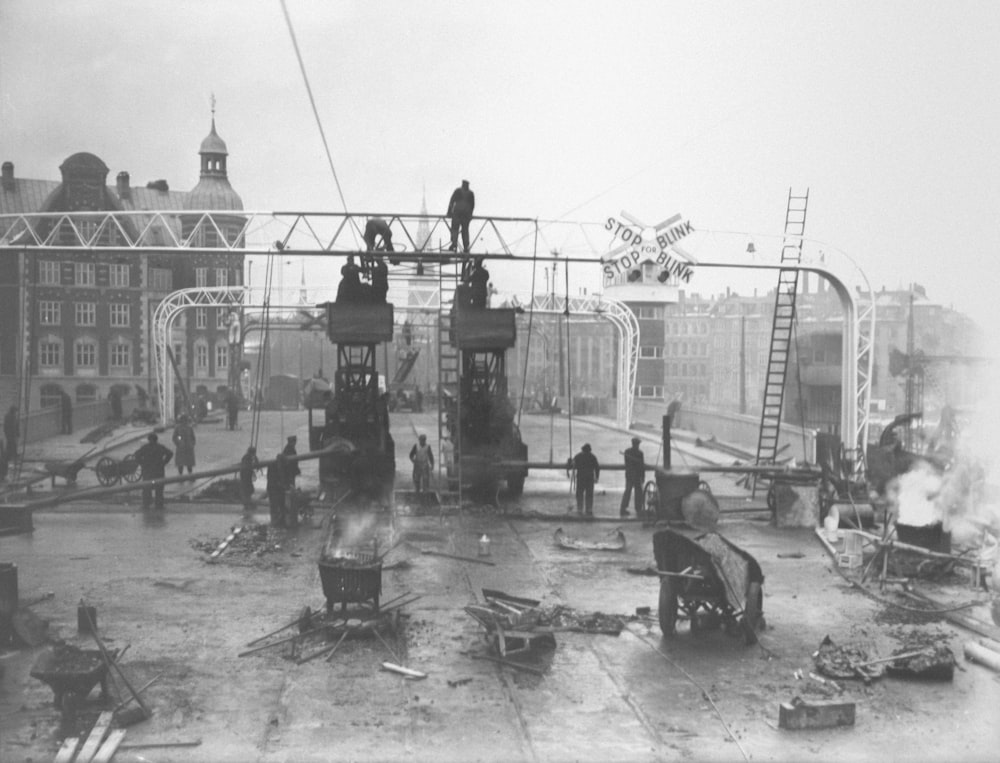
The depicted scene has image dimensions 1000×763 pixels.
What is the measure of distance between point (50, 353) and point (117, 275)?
7346 mm

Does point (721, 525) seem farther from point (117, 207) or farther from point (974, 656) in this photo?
point (117, 207)

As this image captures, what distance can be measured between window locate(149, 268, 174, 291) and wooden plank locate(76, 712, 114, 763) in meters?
57.8

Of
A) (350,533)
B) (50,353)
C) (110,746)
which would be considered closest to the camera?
(110,746)

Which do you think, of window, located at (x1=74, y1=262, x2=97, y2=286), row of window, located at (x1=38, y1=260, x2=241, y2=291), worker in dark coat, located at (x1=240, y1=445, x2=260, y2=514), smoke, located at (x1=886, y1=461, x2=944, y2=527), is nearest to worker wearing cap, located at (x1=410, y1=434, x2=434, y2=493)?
worker in dark coat, located at (x1=240, y1=445, x2=260, y2=514)

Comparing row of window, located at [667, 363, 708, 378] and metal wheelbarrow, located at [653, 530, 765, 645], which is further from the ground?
row of window, located at [667, 363, 708, 378]

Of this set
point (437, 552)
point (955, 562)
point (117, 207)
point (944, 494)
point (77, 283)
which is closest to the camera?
point (955, 562)

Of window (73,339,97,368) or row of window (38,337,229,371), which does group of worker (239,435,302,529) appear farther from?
window (73,339,97,368)

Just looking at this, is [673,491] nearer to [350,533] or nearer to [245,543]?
[350,533]

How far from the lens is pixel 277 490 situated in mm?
20672

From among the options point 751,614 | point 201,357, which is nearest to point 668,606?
point 751,614

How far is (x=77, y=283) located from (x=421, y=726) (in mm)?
58576

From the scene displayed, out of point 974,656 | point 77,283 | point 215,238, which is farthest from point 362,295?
point 77,283

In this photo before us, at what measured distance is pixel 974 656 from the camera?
11.9 metres

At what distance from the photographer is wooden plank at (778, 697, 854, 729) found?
380 inches
